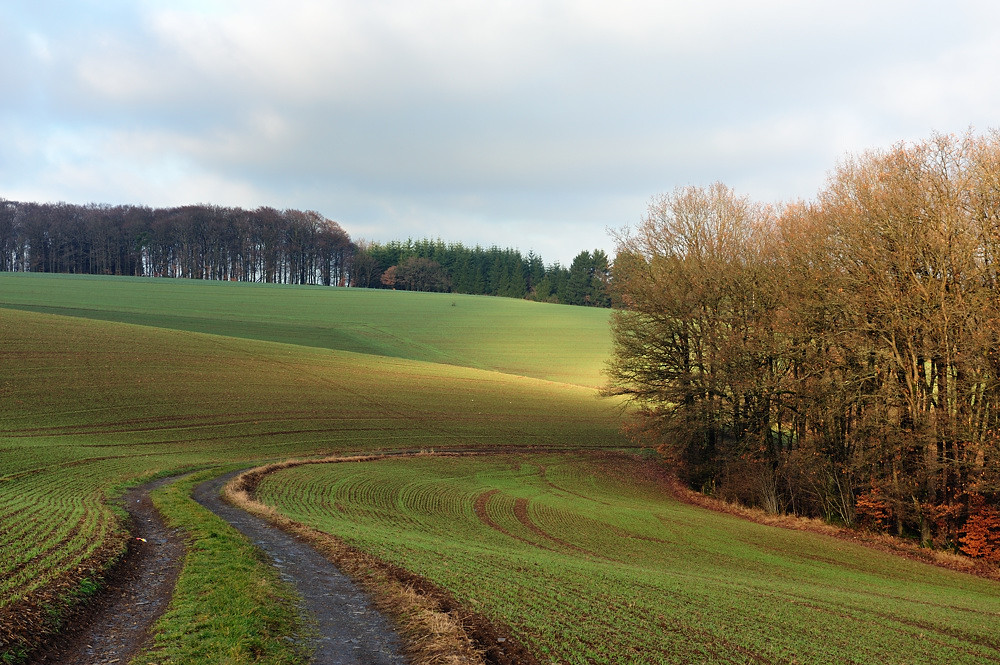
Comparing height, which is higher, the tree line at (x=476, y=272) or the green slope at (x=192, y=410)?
the tree line at (x=476, y=272)

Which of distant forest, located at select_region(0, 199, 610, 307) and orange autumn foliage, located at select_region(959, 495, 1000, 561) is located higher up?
distant forest, located at select_region(0, 199, 610, 307)

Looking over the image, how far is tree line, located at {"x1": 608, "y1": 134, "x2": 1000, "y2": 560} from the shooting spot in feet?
81.8

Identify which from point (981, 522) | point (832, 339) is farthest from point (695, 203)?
point (981, 522)

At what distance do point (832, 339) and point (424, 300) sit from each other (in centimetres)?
10484

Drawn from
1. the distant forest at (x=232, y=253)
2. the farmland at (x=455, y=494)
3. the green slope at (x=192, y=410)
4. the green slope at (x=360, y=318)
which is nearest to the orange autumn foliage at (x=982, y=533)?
the farmland at (x=455, y=494)

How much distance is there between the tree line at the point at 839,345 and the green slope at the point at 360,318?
37333 mm

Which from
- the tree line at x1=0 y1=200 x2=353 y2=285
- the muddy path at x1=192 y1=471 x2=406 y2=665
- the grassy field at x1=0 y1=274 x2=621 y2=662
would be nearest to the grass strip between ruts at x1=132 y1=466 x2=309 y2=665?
the muddy path at x1=192 y1=471 x2=406 y2=665

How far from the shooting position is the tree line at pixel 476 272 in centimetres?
16575

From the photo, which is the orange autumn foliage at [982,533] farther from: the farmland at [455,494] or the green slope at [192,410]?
the green slope at [192,410]

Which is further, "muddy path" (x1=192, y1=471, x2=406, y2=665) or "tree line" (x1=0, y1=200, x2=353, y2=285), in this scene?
"tree line" (x1=0, y1=200, x2=353, y2=285)

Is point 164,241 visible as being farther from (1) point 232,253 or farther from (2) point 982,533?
(2) point 982,533

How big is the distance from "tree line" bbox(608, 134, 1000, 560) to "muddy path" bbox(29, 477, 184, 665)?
27.0 m

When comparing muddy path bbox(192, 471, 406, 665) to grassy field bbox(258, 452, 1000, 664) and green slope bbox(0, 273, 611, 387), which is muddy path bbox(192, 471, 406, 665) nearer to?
grassy field bbox(258, 452, 1000, 664)

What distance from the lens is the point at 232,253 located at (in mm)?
162625
